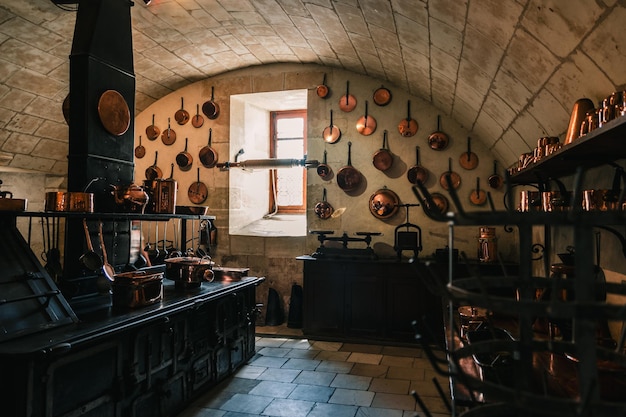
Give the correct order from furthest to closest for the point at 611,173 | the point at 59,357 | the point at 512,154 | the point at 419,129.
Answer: the point at 419,129, the point at 512,154, the point at 611,173, the point at 59,357

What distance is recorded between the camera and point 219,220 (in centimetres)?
654

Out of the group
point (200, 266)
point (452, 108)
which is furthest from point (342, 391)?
point (452, 108)

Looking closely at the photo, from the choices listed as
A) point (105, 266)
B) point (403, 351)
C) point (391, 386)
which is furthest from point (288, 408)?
point (403, 351)

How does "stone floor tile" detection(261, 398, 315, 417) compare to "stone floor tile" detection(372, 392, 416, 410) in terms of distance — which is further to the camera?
"stone floor tile" detection(372, 392, 416, 410)

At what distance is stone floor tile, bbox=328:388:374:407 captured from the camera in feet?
11.7

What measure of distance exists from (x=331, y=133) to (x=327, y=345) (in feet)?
8.82

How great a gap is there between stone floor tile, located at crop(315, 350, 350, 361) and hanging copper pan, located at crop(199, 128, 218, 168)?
316 cm

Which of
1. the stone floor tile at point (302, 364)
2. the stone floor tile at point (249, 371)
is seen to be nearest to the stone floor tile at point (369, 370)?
the stone floor tile at point (302, 364)

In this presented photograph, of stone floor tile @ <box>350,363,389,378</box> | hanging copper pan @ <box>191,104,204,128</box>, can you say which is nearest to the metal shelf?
stone floor tile @ <box>350,363,389,378</box>

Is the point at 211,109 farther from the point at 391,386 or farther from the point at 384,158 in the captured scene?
the point at 391,386

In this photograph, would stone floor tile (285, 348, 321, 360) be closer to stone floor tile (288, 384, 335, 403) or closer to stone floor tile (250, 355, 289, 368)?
stone floor tile (250, 355, 289, 368)

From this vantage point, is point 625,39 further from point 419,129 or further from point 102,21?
point 419,129

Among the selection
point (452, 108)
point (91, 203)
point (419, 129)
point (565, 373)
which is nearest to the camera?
point (565, 373)

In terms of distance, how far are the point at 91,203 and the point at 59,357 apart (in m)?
1.11
